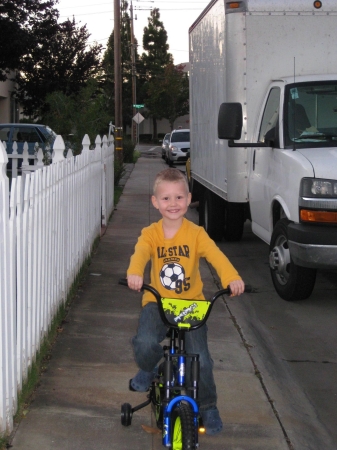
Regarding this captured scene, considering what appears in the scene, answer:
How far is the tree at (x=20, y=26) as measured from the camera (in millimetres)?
23312

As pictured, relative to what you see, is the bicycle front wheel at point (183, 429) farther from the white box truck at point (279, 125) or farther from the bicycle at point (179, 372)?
the white box truck at point (279, 125)

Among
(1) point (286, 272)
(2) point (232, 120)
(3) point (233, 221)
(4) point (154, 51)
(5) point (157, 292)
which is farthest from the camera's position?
(4) point (154, 51)

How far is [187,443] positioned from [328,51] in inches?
248

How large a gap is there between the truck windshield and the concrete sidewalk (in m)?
1.92

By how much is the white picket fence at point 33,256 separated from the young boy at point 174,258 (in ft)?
2.36

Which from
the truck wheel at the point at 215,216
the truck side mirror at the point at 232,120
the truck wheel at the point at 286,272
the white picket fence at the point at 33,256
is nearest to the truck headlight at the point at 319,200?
the truck wheel at the point at 286,272

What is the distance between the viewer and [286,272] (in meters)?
7.61

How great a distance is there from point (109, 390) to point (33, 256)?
1.02 m

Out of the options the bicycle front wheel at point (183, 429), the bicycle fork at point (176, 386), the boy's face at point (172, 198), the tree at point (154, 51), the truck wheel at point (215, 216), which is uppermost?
the tree at point (154, 51)

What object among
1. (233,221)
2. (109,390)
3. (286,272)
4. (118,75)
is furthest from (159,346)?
(118,75)

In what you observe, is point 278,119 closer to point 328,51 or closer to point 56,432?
point 328,51

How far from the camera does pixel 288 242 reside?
7.22 meters

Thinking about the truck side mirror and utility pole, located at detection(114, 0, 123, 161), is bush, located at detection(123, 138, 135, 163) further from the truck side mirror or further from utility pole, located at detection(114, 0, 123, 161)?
the truck side mirror

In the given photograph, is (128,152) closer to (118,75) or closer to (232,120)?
(118,75)
